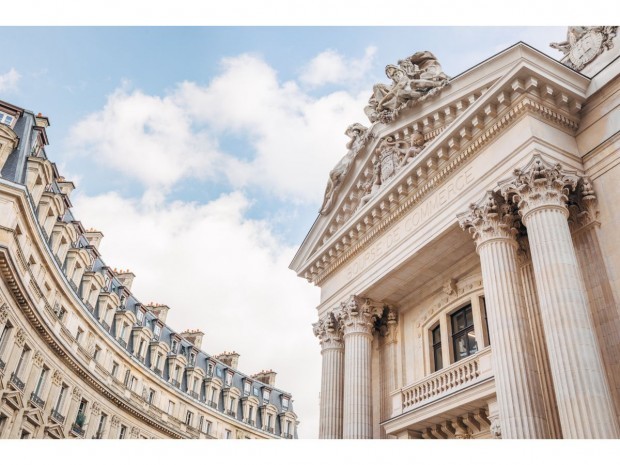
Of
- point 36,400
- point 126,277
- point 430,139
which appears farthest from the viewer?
point 126,277

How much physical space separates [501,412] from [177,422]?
35.0 meters

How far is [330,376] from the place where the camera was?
19.0 metres

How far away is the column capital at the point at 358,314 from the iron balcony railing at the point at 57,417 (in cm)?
1945

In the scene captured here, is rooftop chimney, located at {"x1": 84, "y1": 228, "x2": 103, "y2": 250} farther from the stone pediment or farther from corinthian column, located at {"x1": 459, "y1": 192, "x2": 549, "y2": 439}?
corinthian column, located at {"x1": 459, "y1": 192, "x2": 549, "y2": 439}

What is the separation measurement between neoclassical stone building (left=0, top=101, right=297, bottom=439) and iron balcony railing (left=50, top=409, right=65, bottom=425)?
0.05m

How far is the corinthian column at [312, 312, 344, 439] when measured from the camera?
18016 mm

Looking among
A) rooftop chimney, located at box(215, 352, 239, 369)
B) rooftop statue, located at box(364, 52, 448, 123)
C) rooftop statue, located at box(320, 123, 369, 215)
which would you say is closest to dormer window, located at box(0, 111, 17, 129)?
rooftop statue, located at box(320, 123, 369, 215)

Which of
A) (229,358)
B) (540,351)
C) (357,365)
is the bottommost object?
(540,351)

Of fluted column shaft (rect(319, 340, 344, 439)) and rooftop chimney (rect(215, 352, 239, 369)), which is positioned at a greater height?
rooftop chimney (rect(215, 352, 239, 369))

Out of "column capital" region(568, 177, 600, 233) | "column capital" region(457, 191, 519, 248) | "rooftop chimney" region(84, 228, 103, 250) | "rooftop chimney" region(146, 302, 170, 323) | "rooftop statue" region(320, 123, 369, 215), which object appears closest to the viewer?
"column capital" region(568, 177, 600, 233)

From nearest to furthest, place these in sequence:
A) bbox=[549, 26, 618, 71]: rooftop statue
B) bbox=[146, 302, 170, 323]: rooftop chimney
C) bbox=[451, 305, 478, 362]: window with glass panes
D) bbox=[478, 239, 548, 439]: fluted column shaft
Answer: bbox=[478, 239, 548, 439]: fluted column shaft < bbox=[549, 26, 618, 71]: rooftop statue < bbox=[451, 305, 478, 362]: window with glass panes < bbox=[146, 302, 170, 323]: rooftop chimney

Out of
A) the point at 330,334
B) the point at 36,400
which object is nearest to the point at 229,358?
the point at 36,400

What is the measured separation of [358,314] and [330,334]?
5.63 ft

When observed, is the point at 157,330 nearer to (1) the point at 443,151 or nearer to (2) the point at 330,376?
(2) the point at 330,376
